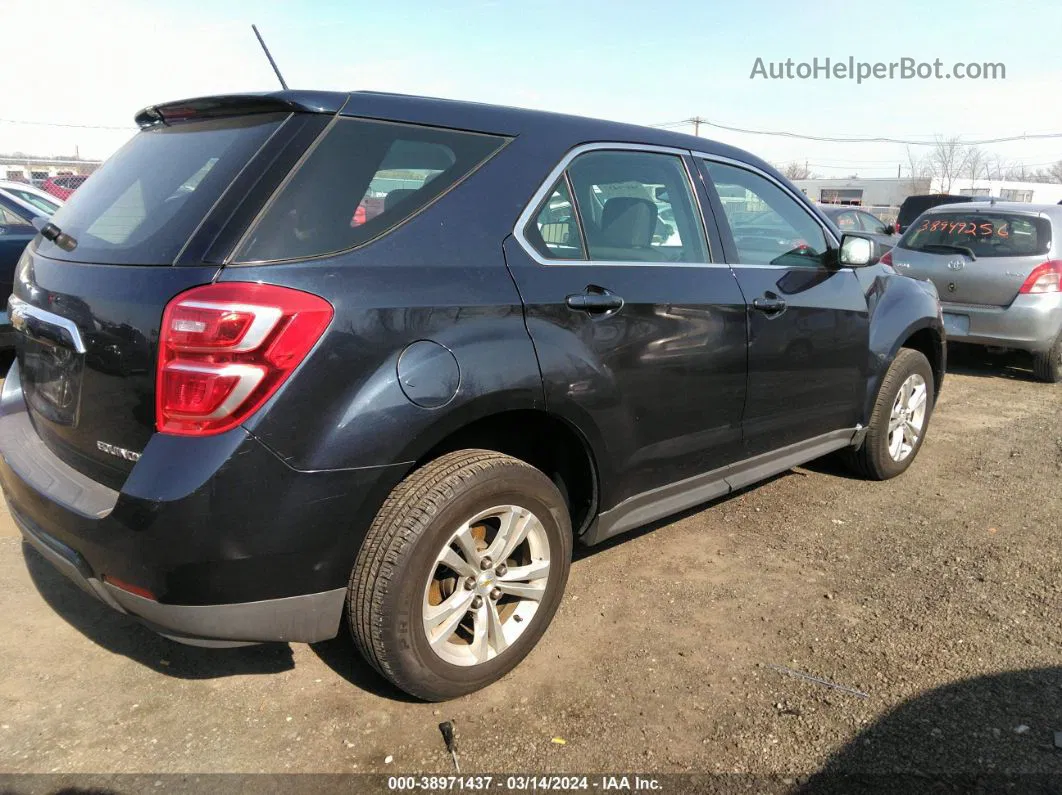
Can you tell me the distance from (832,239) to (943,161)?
228 ft

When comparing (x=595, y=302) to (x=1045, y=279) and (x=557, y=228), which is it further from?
(x=1045, y=279)

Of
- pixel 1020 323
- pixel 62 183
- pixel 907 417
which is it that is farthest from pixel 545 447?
pixel 62 183

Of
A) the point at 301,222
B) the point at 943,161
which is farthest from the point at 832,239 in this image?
the point at 943,161

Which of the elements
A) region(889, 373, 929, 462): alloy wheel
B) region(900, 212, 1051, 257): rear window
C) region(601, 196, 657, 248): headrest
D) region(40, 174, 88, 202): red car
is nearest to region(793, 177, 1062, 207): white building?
region(40, 174, 88, 202): red car

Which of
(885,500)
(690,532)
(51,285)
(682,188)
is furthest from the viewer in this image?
(885,500)

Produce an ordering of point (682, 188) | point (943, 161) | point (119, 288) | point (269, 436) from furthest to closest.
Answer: point (943, 161)
point (682, 188)
point (119, 288)
point (269, 436)

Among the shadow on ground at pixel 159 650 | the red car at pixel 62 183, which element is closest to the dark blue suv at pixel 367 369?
the shadow on ground at pixel 159 650

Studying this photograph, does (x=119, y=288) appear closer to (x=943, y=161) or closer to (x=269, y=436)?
(x=269, y=436)

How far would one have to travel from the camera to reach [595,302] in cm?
261

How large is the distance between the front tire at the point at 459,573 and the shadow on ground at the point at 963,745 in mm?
982

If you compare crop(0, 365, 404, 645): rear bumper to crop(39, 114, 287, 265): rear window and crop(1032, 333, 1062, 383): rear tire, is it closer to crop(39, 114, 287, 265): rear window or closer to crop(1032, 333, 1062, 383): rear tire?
crop(39, 114, 287, 265): rear window

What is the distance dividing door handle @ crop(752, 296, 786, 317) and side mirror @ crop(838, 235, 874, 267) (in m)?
0.57

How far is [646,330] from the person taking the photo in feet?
9.09

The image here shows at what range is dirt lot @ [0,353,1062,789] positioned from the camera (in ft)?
7.51
